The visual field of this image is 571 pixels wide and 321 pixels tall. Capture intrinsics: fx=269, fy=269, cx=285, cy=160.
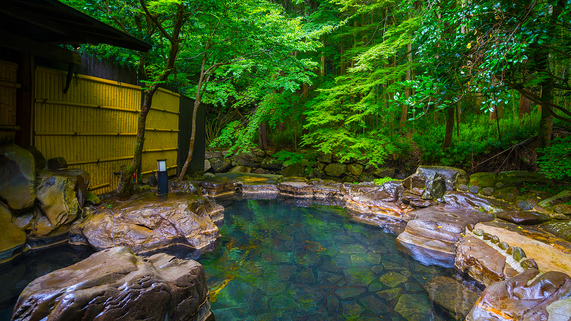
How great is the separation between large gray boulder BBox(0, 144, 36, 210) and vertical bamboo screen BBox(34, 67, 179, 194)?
26.6 inches

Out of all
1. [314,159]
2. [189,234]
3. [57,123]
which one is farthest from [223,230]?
[314,159]

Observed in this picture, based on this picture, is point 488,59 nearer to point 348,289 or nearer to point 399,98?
point 399,98

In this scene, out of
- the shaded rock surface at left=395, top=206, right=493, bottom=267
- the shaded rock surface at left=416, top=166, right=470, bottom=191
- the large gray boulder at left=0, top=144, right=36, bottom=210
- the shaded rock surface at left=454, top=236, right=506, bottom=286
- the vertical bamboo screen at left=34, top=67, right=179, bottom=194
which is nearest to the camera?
the shaded rock surface at left=454, top=236, right=506, bottom=286

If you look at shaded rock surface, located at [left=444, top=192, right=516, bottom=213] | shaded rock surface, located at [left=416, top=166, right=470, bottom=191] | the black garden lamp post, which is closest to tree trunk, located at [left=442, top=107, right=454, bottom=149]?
shaded rock surface, located at [left=416, top=166, right=470, bottom=191]

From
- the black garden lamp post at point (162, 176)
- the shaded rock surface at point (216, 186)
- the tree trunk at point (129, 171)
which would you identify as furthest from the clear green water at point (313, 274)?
the tree trunk at point (129, 171)

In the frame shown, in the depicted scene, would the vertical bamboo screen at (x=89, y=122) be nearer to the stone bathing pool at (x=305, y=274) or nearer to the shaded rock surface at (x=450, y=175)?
the stone bathing pool at (x=305, y=274)

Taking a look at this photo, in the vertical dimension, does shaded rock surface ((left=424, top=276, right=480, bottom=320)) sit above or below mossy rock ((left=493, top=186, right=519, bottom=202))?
below

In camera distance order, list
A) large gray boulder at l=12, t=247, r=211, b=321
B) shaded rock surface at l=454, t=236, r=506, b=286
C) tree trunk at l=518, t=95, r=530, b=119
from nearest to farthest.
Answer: large gray boulder at l=12, t=247, r=211, b=321, shaded rock surface at l=454, t=236, r=506, b=286, tree trunk at l=518, t=95, r=530, b=119

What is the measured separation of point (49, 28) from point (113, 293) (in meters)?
4.03

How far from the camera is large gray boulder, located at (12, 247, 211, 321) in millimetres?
1865

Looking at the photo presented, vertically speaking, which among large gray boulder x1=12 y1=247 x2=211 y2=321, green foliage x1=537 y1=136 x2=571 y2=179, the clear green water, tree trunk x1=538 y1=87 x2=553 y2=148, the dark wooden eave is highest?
the dark wooden eave

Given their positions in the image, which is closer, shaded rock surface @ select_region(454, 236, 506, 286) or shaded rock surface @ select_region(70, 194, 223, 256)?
shaded rock surface @ select_region(454, 236, 506, 286)

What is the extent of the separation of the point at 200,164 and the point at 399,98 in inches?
287

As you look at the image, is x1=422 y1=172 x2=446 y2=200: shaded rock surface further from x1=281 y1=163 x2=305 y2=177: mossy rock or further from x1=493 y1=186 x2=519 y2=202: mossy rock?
x1=281 y1=163 x2=305 y2=177: mossy rock
